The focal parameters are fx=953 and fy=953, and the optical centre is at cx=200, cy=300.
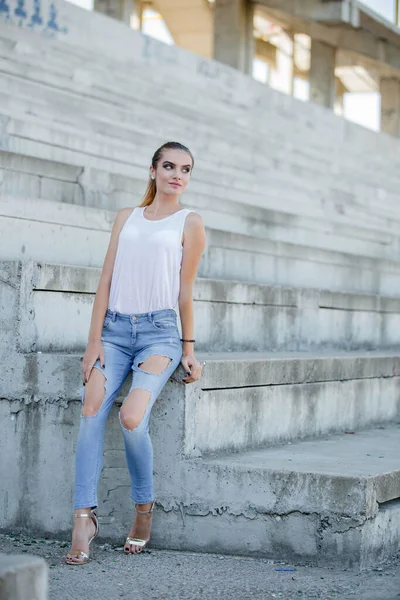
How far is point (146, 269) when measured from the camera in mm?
4078

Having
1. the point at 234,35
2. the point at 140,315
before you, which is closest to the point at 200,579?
the point at 140,315

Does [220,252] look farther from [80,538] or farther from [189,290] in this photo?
[80,538]

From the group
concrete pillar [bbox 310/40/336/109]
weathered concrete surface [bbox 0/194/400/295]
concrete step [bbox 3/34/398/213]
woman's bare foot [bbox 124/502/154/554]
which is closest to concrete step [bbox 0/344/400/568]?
woman's bare foot [bbox 124/502/154/554]

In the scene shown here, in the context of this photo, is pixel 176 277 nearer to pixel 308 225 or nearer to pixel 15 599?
pixel 15 599

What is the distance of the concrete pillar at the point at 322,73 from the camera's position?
989 inches

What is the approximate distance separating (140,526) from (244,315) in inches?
80.2

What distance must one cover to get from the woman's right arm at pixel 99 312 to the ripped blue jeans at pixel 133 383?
38 millimetres

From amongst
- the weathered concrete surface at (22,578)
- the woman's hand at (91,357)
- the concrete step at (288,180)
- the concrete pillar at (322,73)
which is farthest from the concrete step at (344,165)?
the concrete pillar at (322,73)

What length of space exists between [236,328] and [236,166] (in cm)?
561

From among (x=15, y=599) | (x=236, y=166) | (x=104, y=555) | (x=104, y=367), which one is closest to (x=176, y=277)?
(x=104, y=367)

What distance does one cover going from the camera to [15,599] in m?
2.30

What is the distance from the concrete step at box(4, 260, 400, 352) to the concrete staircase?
0.03 ft

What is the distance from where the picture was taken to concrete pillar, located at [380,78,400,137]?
27469 millimetres

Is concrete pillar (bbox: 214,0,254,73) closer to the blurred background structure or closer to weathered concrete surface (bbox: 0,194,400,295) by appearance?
the blurred background structure
